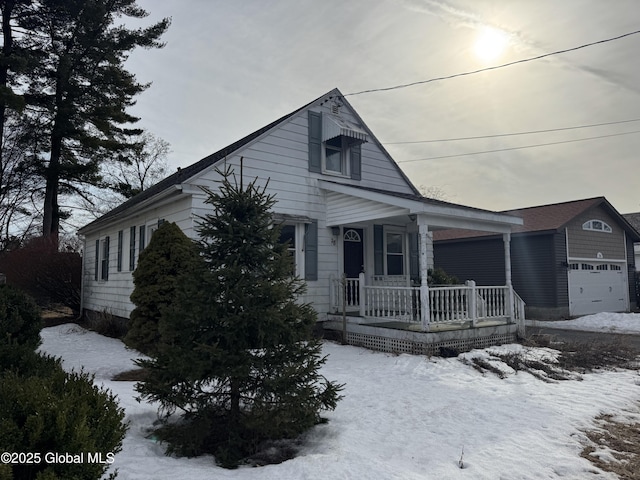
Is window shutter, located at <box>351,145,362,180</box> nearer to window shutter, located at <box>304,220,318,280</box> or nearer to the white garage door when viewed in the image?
window shutter, located at <box>304,220,318,280</box>

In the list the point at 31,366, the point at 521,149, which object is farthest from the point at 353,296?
the point at 521,149

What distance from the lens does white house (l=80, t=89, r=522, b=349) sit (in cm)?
941

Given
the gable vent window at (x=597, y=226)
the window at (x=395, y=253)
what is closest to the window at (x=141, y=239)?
the window at (x=395, y=253)

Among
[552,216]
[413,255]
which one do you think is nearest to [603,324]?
[552,216]

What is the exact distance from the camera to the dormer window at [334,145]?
11.4 metres

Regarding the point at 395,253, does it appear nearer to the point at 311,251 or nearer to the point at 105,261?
the point at 311,251

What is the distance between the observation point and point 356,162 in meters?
12.2

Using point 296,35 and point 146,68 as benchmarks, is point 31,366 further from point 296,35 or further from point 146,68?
point 146,68

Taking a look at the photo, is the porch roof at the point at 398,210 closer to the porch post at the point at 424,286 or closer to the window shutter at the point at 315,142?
the porch post at the point at 424,286

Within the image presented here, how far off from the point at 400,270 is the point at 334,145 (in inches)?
157

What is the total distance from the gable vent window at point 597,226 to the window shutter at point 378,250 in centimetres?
1111

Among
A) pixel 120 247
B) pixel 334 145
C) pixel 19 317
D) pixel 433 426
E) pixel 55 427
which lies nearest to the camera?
pixel 55 427

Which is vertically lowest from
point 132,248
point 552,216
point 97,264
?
point 97,264

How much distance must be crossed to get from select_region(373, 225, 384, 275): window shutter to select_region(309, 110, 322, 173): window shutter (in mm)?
2338
